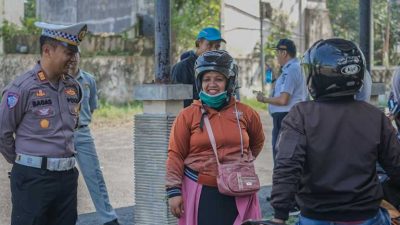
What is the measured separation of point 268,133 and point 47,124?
39.9 feet

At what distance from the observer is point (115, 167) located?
1173 centimetres

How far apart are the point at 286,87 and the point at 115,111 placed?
454 inches

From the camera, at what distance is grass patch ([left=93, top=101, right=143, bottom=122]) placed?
18.1m

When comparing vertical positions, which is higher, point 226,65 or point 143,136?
point 226,65

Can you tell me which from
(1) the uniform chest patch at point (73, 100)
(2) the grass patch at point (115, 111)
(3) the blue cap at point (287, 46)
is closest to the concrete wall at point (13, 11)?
(2) the grass patch at point (115, 111)

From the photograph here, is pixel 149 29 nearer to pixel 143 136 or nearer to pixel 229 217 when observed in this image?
pixel 143 136

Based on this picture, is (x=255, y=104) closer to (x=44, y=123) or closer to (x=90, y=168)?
(x=90, y=168)

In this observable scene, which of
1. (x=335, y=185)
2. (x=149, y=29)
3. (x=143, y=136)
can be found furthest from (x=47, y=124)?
(x=149, y=29)

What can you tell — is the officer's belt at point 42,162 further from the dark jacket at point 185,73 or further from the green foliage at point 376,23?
the green foliage at point 376,23

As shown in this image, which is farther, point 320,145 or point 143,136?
point 143,136

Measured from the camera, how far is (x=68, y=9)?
25.7 m

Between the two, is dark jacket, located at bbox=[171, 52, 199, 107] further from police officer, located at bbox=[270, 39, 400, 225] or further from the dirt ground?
police officer, located at bbox=[270, 39, 400, 225]

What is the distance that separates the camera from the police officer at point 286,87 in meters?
7.65

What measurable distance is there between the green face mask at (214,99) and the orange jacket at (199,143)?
0.15ft
